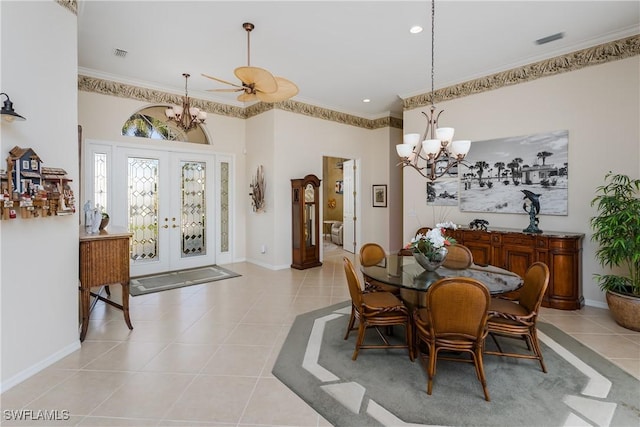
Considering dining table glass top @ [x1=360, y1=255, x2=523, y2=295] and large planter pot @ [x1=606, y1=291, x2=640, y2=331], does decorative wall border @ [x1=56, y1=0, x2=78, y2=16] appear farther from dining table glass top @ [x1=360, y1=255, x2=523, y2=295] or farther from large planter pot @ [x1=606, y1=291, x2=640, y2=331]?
large planter pot @ [x1=606, y1=291, x2=640, y2=331]

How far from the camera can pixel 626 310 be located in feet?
10.9

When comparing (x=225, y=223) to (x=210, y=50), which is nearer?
(x=210, y=50)

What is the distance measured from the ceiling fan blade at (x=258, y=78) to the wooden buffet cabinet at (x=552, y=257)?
3504 millimetres

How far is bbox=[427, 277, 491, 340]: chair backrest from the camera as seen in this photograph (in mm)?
2094

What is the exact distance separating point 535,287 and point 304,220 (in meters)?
4.20

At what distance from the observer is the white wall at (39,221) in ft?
7.58

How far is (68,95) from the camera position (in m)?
2.78

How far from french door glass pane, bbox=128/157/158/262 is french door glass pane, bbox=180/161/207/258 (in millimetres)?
492

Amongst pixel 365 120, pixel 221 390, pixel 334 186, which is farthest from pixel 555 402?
pixel 334 186

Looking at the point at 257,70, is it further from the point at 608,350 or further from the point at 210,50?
the point at 608,350

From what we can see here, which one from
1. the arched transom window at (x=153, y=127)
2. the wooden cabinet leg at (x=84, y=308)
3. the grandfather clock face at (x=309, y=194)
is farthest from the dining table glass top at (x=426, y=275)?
the arched transom window at (x=153, y=127)

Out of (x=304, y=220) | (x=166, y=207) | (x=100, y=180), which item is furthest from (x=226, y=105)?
(x=304, y=220)

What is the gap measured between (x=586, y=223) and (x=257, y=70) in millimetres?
4392

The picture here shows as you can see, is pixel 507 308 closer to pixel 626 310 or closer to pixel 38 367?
pixel 626 310
